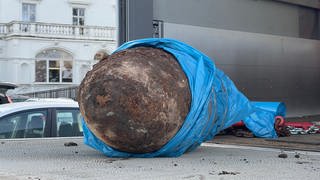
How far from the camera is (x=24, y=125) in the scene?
7.96m

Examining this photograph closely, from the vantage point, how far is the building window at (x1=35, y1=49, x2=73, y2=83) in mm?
37469

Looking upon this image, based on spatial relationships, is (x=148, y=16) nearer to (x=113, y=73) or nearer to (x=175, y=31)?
(x=175, y=31)

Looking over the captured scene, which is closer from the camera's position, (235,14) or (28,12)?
(235,14)

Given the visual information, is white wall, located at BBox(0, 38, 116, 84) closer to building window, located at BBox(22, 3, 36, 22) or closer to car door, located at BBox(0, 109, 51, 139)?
building window, located at BBox(22, 3, 36, 22)

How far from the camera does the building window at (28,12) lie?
38.4 meters

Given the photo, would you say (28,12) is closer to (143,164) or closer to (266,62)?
(266,62)

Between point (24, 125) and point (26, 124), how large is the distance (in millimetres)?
54

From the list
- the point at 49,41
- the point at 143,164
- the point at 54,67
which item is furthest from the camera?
the point at 54,67

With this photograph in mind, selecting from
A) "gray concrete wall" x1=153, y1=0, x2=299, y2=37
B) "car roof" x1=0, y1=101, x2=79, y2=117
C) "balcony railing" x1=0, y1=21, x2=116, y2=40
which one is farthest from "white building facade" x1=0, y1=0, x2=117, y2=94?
"car roof" x1=0, y1=101, x2=79, y2=117

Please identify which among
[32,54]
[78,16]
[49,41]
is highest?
[78,16]

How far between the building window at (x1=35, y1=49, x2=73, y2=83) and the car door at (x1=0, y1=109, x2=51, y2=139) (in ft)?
98.1

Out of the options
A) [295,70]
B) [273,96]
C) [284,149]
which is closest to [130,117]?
[284,149]

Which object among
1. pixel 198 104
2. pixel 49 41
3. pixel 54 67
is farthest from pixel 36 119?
pixel 54 67

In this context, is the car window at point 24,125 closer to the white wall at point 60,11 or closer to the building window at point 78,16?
the white wall at point 60,11
